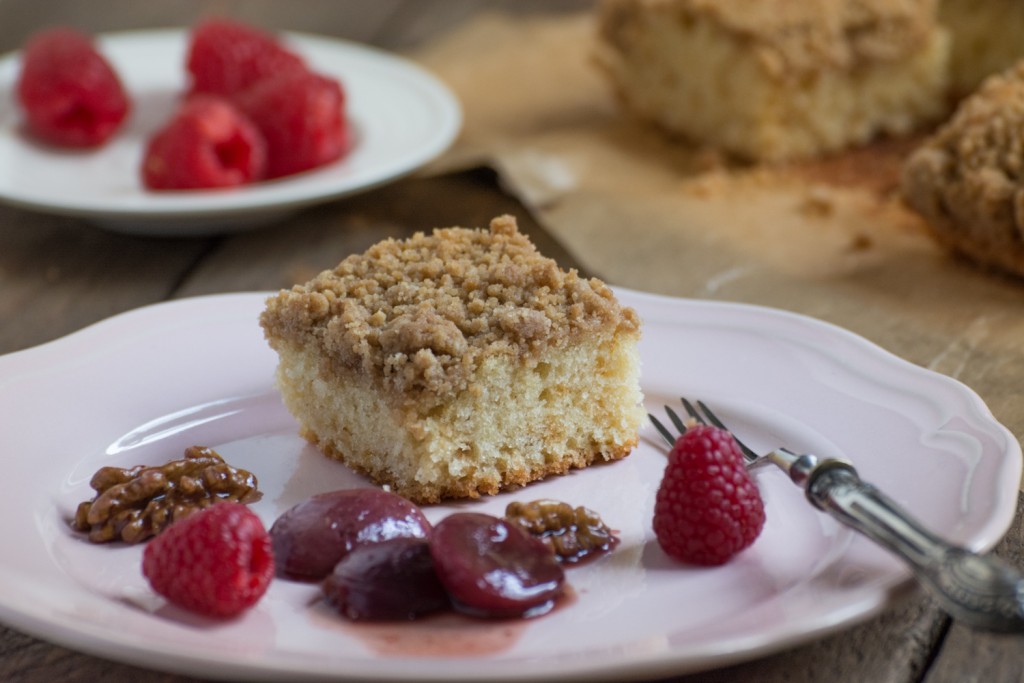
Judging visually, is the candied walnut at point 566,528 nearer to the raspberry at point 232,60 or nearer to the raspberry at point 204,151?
the raspberry at point 204,151

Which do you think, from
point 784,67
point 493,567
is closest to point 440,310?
point 493,567

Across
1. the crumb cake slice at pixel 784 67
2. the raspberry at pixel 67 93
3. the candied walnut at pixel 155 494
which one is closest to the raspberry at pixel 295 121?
the raspberry at pixel 67 93

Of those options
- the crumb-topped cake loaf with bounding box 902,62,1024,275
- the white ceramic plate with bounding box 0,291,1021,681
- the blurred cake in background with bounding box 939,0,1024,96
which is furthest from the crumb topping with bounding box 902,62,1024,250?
the blurred cake in background with bounding box 939,0,1024,96

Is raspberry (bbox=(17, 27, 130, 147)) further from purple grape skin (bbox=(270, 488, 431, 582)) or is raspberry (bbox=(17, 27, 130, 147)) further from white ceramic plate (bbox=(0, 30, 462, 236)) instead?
purple grape skin (bbox=(270, 488, 431, 582))

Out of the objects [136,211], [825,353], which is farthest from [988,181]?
[136,211]

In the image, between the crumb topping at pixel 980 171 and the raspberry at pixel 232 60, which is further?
the raspberry at pixel 232 60

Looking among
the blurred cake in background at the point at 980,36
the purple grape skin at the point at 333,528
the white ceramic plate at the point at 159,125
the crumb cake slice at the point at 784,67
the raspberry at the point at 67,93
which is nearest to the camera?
the purple grape skin at the point at 333,528
